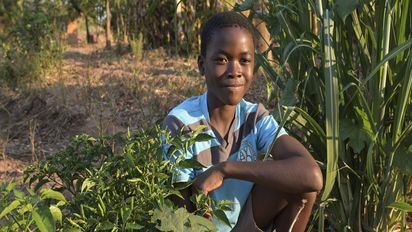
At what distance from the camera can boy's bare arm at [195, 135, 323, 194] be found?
4.60 ft

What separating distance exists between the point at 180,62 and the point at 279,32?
2.72 meters

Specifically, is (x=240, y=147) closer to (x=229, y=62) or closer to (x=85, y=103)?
(x=229, y=62)

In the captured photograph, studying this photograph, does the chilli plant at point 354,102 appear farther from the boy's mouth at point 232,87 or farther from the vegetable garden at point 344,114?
the boy's mouth at point 232,87

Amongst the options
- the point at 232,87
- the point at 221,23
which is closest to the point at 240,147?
the point at 232,87

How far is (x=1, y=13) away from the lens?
8797 mm

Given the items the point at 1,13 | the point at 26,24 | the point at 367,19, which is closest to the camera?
the point at 367,19

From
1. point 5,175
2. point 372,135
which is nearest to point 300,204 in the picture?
point 372,135

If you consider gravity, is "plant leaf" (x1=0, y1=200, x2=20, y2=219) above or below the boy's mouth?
below

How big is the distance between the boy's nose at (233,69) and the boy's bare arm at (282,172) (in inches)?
9.5

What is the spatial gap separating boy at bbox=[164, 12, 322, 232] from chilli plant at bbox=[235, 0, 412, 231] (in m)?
0.11

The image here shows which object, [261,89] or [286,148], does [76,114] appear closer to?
[261,89]

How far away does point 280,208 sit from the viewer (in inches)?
62.8

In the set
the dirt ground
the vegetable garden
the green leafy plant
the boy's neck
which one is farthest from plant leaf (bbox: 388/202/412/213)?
the dirt ground

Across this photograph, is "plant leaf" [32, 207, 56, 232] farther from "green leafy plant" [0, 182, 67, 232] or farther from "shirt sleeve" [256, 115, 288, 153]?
"shirt sleeve" [256, 115, 288, 153]
